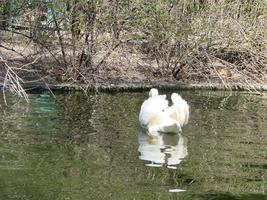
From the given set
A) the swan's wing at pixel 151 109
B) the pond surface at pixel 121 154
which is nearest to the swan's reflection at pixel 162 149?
the pond surface at pixel 121 154

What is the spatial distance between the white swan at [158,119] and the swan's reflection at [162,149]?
0.12m

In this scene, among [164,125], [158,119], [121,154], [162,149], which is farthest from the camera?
[158,119]

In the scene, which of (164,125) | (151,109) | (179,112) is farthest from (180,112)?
(151,109)

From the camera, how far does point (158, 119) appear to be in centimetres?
1125

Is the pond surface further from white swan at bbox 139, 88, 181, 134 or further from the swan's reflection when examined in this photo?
white swan at bbox 139, 88, 181, 134

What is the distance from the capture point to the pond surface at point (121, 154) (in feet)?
25.7

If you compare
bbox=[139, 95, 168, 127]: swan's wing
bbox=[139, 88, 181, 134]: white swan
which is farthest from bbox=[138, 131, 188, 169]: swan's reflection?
bbox=[139, 95, 168, 127]: swan's wing

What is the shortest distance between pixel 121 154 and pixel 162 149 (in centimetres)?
81

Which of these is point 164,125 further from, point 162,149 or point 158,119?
point 162,149

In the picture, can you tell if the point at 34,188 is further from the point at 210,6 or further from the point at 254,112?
the point at 210,6

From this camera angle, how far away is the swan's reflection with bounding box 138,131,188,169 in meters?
9.28

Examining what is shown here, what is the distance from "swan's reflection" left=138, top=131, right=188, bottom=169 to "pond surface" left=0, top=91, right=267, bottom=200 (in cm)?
1

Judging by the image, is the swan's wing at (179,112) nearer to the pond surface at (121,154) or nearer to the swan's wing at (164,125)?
the swan's wing at (164,125)

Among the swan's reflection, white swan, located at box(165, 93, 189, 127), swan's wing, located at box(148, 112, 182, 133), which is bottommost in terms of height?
the swan's reflection
